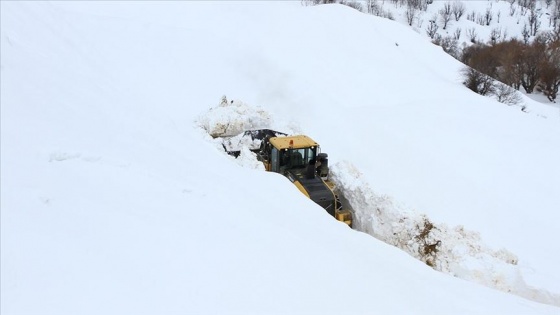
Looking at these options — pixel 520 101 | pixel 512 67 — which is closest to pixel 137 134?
pixel 520 101

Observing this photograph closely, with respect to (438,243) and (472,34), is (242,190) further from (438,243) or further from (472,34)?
(472,34)

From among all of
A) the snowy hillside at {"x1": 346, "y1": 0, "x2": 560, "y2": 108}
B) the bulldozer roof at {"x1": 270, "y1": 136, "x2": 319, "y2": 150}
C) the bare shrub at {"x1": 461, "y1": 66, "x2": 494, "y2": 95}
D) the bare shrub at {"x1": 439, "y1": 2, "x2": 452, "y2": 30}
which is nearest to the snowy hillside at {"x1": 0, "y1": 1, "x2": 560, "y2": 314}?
the bulldozer roof at {"x1": 270, "y1": 136, "x2": 319, "y2": 150}

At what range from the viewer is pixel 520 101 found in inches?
885

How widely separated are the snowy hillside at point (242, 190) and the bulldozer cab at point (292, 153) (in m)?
0.48

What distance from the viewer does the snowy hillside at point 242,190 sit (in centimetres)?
→ 421

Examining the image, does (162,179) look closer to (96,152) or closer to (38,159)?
(96,152)

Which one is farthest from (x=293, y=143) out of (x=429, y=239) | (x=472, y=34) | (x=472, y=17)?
(x=472, y=17)

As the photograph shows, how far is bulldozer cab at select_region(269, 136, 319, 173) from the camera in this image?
9462 millimetres

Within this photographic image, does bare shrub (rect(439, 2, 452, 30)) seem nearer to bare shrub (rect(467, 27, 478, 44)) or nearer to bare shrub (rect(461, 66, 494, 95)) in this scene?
bare shrub (rect(467, 27, 478, 44))

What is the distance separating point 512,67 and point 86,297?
3664 centimetres

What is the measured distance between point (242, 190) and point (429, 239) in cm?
348

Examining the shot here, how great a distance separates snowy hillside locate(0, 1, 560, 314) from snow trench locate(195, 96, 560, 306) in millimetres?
33

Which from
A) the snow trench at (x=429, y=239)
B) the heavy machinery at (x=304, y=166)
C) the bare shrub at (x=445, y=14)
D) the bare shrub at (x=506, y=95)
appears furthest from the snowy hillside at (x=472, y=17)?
the snow trench at (x=429, y=239)

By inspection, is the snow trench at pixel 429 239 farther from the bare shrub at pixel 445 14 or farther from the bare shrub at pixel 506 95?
the bare shrub at pixel 445 14
